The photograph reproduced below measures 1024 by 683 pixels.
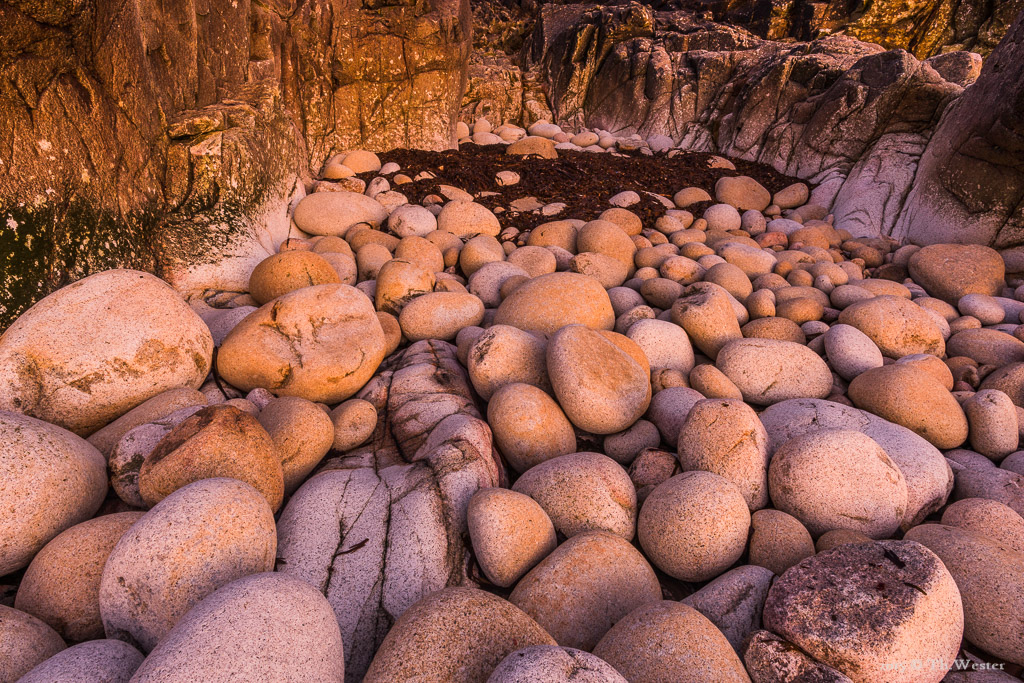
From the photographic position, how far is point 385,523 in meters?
2.22

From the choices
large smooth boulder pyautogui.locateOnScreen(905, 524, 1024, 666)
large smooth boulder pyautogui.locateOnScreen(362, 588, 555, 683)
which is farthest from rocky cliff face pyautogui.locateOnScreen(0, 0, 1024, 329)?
large smooth boulder pyautogui.locateOnScreen(905, 524, 1024, 666)

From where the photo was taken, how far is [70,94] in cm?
341

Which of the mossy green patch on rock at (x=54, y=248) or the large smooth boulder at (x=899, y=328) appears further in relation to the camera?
the large smooth boulder at (x=899, y=328)

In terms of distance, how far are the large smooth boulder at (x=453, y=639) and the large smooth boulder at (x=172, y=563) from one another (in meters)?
0.60

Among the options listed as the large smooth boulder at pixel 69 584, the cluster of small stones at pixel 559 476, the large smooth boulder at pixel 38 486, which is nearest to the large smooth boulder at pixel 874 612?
the cluster of small stones at pixel 559 476

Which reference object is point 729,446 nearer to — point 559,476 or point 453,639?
point 559,476

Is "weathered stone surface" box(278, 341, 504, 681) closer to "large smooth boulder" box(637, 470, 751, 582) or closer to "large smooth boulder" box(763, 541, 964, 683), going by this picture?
"large smooth boulder" box(637, 470, 751, 582)

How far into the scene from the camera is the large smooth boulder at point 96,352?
8.78 ft

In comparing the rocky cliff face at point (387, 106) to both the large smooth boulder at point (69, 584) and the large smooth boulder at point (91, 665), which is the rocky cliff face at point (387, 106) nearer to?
the large smooth boulder at point (69, 584)

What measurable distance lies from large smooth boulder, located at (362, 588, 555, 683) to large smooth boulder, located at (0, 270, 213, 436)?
220 cm

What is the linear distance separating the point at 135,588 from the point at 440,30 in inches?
326

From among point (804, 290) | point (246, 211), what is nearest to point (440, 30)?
point (246, 211)

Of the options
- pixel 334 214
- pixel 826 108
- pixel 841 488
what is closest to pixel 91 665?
pixel 841 488

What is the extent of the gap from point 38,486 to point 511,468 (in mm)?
2037
